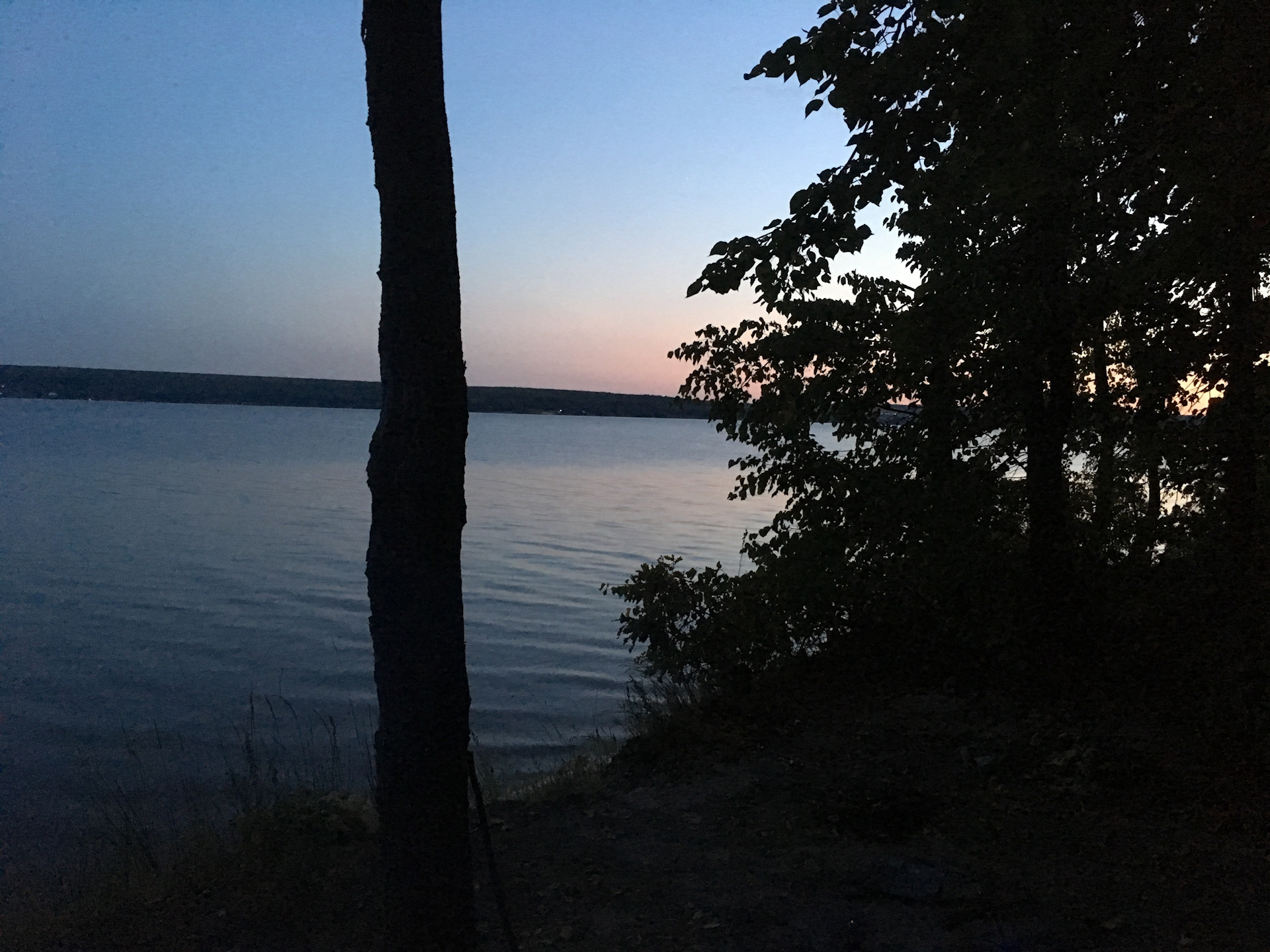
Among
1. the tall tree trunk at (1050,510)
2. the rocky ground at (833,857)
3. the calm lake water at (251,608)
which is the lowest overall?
the calm lake water at (251,608)

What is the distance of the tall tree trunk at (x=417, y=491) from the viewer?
13.8ft

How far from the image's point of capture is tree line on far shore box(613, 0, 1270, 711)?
5.98 m

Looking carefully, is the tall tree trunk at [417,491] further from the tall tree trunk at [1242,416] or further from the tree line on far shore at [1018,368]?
the tall tree trunk at [1242,416]

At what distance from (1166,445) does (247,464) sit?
6350cm

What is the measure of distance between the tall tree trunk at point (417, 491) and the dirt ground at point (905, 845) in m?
1.38

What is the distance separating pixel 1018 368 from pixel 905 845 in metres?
4.18

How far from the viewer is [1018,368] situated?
27.6 feet

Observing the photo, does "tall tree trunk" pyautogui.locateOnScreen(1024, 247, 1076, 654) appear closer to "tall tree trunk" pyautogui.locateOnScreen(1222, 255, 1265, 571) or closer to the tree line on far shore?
the tree line on far shore

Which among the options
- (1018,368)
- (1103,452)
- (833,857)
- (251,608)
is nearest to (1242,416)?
(1018,368)

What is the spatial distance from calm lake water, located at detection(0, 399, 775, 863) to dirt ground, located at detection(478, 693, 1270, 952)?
4843 mm

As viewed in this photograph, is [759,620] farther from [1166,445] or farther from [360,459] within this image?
[360,459]

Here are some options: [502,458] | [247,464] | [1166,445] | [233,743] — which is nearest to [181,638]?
[233,743]

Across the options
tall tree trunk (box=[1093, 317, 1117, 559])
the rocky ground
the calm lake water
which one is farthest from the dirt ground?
the calm lake water

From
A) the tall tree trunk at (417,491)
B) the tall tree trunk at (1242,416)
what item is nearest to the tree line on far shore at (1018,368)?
the tall tree trunk at (1242,416)
